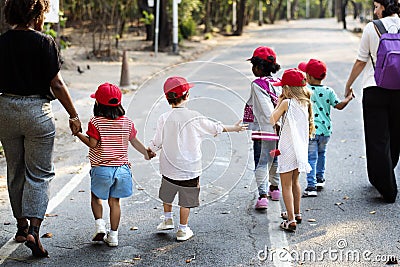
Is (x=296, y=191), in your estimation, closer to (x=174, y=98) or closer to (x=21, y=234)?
(x=174, y=98)

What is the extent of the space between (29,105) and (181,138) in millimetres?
1238

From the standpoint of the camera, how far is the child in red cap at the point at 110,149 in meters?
5.61

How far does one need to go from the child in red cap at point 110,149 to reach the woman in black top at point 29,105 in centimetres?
19

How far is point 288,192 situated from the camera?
6164mm

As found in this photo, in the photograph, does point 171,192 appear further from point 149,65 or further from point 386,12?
point 149,65

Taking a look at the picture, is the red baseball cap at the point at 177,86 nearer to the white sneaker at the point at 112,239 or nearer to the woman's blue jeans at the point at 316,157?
the white sneaker at the point at 112,239

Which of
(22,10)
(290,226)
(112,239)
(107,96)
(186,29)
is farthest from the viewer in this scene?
(186,29)

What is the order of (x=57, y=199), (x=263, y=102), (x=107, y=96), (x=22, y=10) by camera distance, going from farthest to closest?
1. (x=57, y=199)
2. (x=263, y=102)
3. (x=107, y=96)
4. (x=22, y=10)

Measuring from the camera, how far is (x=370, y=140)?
716 centimetres

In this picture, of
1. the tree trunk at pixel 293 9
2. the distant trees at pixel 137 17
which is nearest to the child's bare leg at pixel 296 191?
the distant trees at pixel 137 17

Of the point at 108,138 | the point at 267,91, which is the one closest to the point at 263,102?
the point at 267,91

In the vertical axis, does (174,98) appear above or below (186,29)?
above

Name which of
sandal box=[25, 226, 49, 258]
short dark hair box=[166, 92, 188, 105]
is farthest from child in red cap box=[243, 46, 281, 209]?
sandal box=[25, 226, 49, 258]

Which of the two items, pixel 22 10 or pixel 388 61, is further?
pixel 388 61
